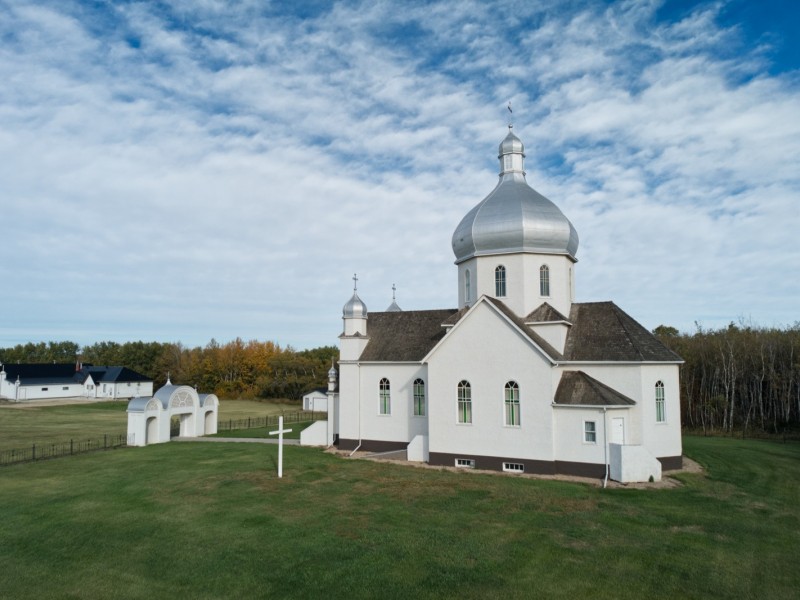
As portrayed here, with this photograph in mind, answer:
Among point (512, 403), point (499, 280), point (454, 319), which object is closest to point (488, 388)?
point (512, 403)

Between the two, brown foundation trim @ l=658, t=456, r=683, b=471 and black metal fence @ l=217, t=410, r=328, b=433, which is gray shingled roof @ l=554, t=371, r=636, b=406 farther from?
black metal fence @ l=217, t=410, r=328, b=433

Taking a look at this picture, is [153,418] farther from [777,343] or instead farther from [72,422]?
[777,343]

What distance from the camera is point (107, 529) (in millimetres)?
14750

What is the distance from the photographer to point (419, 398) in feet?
89.2

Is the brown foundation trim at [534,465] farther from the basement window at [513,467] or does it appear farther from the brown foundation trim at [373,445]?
the brown foundation trim at [373,445]

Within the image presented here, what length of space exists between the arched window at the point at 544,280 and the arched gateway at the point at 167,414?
75.0ft

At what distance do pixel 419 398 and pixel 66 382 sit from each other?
71988 millimetres

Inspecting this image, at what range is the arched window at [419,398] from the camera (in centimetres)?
2706

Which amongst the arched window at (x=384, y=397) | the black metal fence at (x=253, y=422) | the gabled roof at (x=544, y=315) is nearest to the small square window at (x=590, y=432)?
the gabled roof at (x=544, y=315)

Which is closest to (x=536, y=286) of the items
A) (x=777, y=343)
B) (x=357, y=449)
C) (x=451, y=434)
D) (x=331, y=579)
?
(x=451, y=434)

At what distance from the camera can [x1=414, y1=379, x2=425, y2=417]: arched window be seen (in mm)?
27062

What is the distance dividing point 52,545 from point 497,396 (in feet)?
51.7

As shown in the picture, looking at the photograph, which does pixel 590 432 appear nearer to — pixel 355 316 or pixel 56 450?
pixel 355 316

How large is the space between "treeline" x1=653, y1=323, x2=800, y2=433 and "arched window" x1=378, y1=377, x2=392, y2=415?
2272cm
